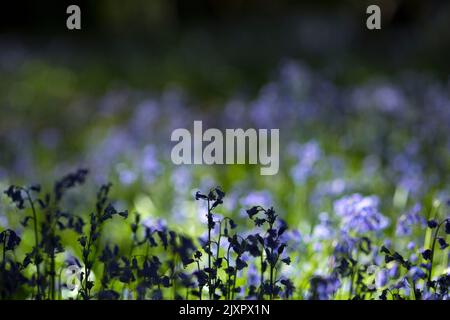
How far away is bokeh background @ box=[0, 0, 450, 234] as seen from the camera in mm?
4105

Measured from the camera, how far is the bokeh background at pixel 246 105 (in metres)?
→ 4.11

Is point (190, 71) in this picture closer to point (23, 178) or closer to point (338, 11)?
point (23, 178)

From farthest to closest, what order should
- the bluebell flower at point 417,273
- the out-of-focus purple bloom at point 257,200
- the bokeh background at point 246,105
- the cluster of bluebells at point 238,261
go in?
the bokeh background at point 246,105 → the out-of-focus purple bloom at point 257,200 → the bluebell flower at point 417,273 → the cluster of bluebells at point 238,261

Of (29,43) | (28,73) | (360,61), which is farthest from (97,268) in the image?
(29,43)

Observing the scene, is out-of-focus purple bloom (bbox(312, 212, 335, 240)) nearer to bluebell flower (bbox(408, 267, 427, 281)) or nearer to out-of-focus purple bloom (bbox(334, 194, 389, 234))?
out-of-focus purple bloom (bbox(334, 194, 389, 234))

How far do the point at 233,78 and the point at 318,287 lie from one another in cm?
622

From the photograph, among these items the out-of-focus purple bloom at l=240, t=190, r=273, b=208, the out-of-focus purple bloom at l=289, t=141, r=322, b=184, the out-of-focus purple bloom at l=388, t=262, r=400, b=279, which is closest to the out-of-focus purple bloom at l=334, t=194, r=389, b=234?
the out-of-focus purple bloom at l=388, t=262, r=400, b=279

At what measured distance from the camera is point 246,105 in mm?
6594

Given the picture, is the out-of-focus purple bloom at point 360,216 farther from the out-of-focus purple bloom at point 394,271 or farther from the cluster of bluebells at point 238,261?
the out-of-focus purple bloom at point 394,271

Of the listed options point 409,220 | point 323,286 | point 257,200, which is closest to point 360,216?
point 409,220

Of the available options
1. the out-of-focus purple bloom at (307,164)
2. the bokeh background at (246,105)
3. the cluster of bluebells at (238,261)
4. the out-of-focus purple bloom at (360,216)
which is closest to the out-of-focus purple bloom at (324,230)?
the cluster of bluebells at (238,261)

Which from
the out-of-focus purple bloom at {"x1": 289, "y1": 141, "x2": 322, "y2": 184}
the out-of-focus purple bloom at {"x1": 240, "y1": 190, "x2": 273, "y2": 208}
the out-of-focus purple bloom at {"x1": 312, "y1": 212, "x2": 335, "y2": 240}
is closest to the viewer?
the out-of-focus purple bloom at {"x1": 312, "y1": 212, "x2": 335, "y2": 240}

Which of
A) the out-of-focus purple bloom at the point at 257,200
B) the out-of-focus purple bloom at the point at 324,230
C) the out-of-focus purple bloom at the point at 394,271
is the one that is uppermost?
the out-of-focus purple bloom at the point at 257,200
